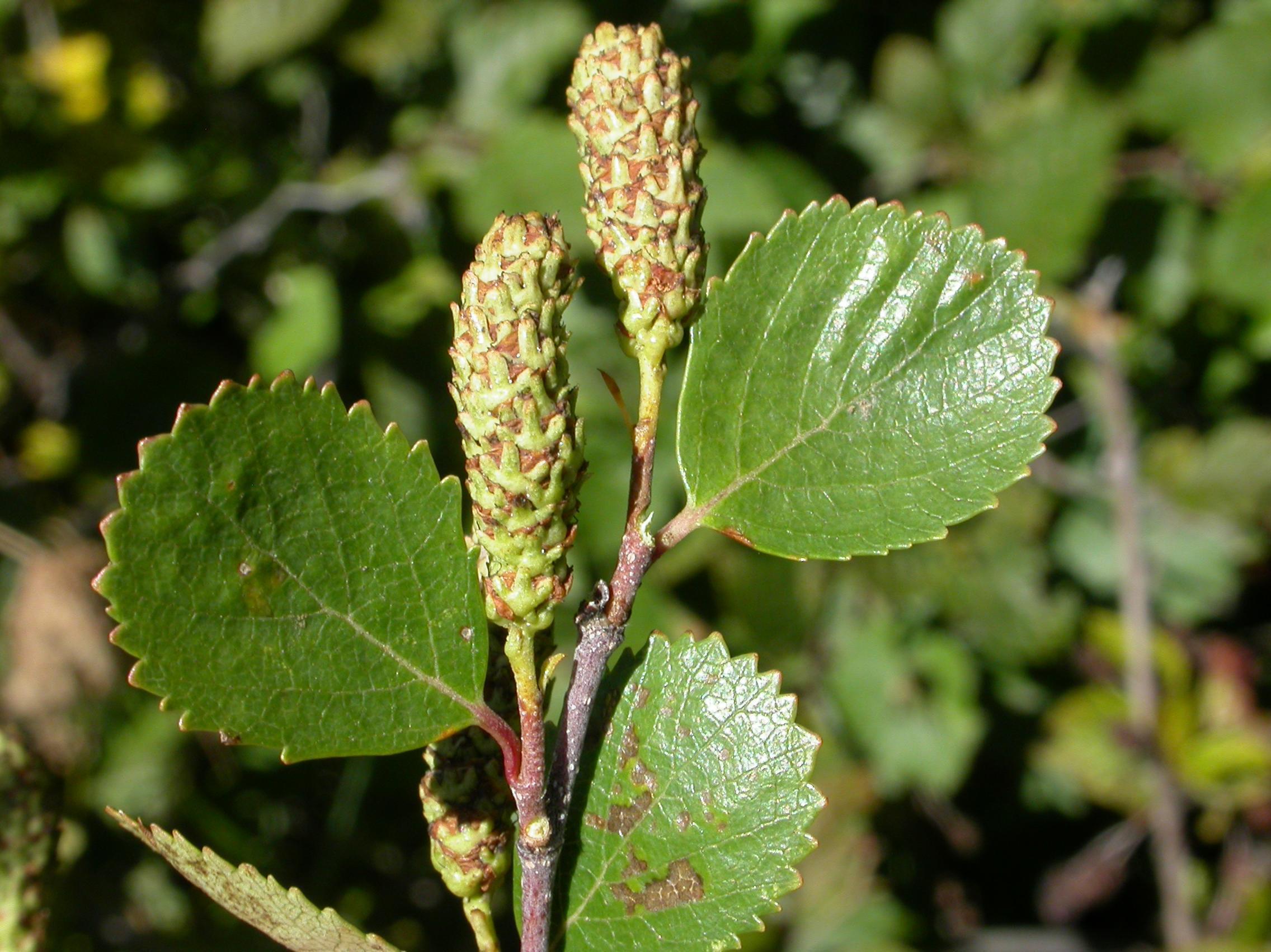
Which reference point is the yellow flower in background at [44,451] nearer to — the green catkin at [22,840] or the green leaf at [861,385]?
the green catkin at [22,840]

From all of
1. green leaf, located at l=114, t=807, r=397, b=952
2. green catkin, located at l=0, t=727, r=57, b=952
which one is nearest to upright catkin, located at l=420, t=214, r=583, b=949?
green leaf, located at l=114, t=807, r=397, b=952

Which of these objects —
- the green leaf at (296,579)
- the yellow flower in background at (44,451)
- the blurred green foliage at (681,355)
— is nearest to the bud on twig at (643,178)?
the green leaf at (296,579)

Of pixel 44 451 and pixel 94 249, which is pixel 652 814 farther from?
pixel 44 451

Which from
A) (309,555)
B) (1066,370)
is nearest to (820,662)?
(1066,370)

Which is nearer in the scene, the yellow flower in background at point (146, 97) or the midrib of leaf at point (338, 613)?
the midrib of leaf at point (338, 613)

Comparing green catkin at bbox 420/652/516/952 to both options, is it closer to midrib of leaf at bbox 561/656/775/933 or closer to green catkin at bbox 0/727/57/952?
midrib of leaf at bbox 561/656/775/933

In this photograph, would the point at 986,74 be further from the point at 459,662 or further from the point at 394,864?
the point at 459,662

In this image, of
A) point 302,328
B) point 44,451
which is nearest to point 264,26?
point 302,328
